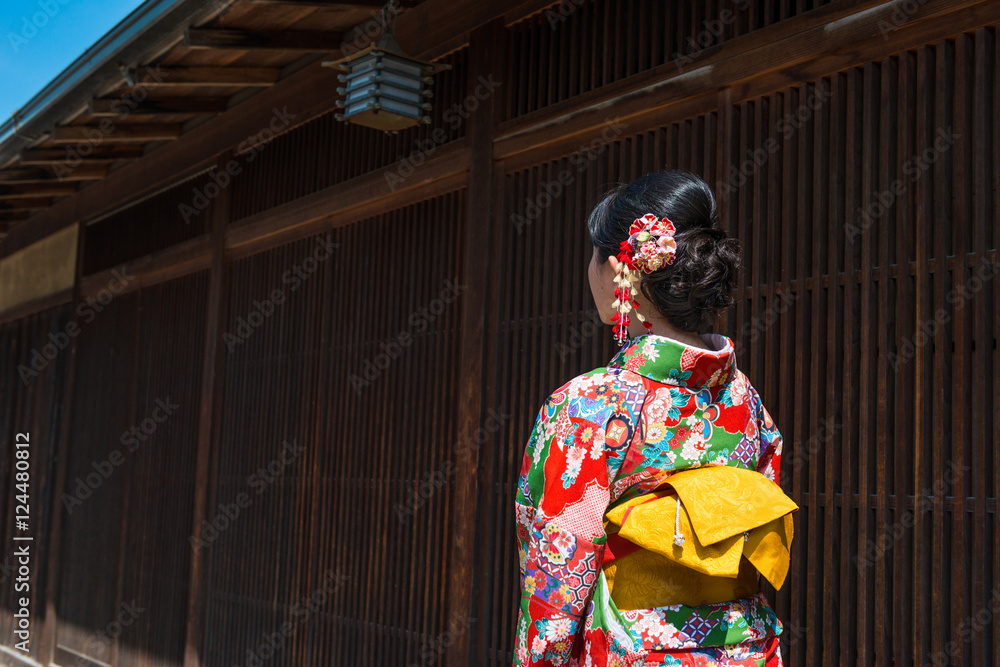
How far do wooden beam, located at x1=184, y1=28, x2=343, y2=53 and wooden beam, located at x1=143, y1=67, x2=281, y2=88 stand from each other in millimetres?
658

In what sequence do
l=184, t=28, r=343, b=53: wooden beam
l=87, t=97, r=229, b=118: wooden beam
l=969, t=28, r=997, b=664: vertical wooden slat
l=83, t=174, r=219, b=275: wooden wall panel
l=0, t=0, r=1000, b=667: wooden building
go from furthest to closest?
l=83, t=174, r=219, b=275: wooden wall panel < l=87, t=97, r=229, b=118: wooden beam < l=184, t=28, r=343, b=53: wooden beam < l=0, t=0, r=1000, b=667: wooden building < l=969, t=28, r=997, b=664: vertical wooden slat

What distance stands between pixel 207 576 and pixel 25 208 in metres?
4.91

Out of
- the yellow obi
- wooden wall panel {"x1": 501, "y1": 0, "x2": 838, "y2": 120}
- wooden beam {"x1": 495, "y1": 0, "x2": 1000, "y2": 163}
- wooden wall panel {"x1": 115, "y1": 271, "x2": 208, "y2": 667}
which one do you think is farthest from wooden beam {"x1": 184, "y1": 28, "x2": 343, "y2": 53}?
the yellow obi

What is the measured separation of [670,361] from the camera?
206 centimetres

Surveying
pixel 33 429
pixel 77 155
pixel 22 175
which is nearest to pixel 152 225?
pixel 77 155

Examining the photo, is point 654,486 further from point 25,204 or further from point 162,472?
point 25,204

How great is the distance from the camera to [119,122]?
6848 mm

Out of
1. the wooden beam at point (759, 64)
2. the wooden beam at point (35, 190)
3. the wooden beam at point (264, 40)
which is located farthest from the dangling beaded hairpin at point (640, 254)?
the wooden beam at point (35, 190)

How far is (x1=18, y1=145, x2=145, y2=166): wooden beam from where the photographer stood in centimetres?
696

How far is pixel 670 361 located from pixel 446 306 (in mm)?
2788

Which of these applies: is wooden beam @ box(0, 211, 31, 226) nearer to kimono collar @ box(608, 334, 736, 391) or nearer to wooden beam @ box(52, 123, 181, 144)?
wooden beam @ box(52, 123, 181, 144)

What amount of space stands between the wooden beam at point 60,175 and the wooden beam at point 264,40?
3.49m

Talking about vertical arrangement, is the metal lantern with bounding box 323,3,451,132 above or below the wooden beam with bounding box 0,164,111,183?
below

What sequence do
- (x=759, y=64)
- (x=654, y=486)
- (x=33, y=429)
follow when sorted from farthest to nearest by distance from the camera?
(x=33, y=429), (x=759, y=64), (x=654, y=486)
